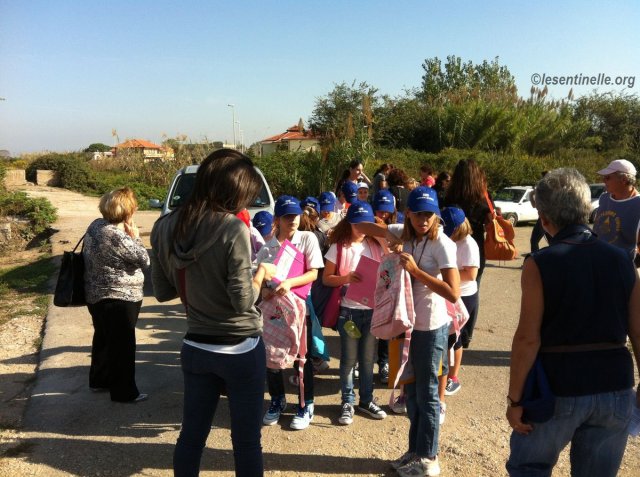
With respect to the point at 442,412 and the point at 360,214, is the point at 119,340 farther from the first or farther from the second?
the point at 442,412

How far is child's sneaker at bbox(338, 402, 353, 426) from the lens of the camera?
3.98m

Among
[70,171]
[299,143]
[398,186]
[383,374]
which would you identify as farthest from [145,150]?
[383,374]

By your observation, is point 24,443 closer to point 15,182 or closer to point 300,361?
point 300,361

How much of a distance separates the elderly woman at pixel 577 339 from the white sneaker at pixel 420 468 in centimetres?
119

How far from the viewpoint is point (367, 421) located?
405 centimetres

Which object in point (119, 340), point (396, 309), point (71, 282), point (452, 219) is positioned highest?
point (452, 219)

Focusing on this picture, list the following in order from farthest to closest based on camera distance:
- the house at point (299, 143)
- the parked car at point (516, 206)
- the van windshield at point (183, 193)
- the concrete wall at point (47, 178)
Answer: the concrete wall at point (47, 178), the parked car at point (516, 206), the house at point (299, 143), the van windshield at point (183, 193)

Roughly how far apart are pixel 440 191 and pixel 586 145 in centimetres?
2418

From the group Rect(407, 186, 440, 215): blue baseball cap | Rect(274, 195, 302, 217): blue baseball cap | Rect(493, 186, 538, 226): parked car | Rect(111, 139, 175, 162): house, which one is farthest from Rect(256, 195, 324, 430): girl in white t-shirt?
Rect(111, 139, 175, 162): house

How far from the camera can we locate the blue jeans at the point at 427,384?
3150mm

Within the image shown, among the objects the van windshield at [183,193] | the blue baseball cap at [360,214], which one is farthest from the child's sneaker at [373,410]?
the van windshield at [183,193]

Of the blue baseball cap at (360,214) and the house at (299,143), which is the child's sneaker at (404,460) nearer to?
the blue baseball cap at (360,214)

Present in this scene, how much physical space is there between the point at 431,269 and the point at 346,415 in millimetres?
1501

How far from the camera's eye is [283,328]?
3.83 meters
